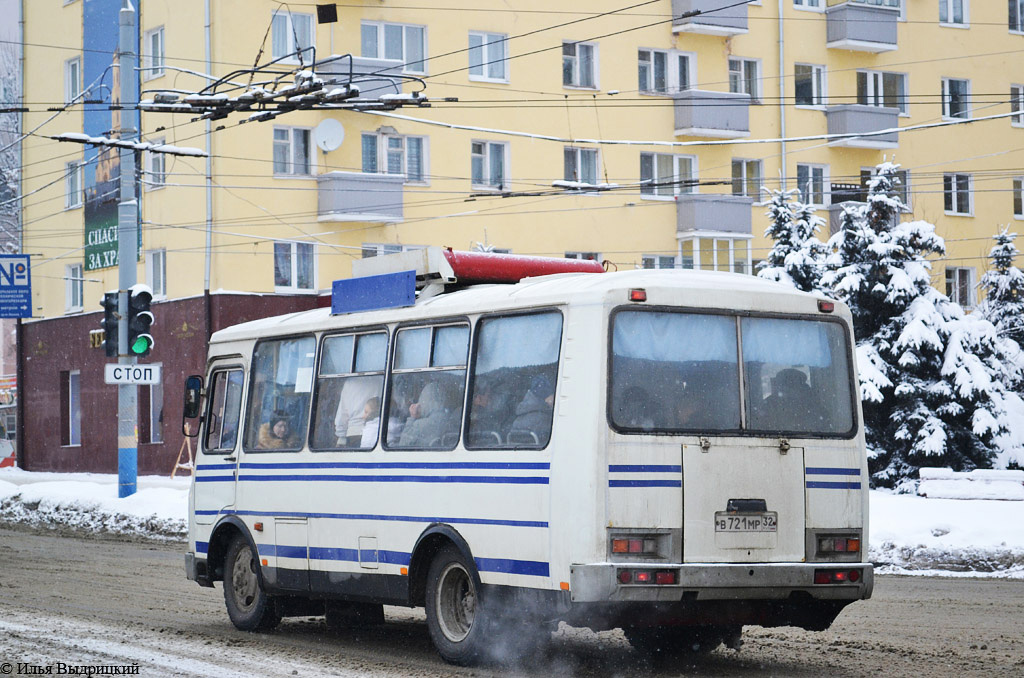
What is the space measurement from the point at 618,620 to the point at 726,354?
1874 mm

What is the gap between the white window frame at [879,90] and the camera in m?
47.8

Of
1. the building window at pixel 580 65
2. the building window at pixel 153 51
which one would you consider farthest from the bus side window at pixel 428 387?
the building window at pixel 580 65

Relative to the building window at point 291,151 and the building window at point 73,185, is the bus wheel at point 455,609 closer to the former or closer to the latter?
the building window at point 291,151

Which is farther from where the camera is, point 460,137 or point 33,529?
point 460,137

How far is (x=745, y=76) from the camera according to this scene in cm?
4603

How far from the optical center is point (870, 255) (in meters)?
32.7

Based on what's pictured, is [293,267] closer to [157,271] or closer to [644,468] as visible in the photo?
[157,271]

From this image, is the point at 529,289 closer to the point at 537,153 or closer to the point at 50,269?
the point at 537,153

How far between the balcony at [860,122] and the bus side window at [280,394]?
3411cm

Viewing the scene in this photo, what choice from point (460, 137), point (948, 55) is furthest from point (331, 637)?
point (948, 55)

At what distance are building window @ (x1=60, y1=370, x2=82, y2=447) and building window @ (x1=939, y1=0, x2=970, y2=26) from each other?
27084 mm

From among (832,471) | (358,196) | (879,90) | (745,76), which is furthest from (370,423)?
(879,90)

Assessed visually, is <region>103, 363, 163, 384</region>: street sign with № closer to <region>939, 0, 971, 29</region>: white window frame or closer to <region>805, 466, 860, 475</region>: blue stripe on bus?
<region>805, 466, 860, 475</region>: blue stripe on bus

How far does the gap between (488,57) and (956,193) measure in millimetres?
15982
